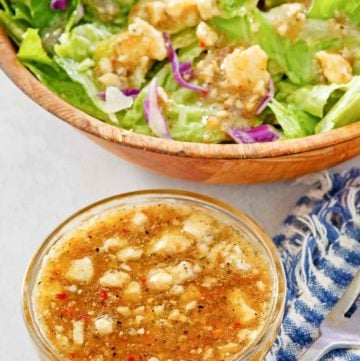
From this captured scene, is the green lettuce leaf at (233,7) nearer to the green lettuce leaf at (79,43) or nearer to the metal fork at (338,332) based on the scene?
the green lettuce leaf at (79,43)

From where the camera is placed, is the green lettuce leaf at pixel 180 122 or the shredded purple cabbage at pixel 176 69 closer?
the green lettuce leaf at pixel 180 122

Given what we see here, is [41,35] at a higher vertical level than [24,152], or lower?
higher

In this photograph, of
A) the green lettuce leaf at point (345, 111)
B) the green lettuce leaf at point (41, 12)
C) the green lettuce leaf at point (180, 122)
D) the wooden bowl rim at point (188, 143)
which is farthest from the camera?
the green lettuce leaf at point (41, 12)

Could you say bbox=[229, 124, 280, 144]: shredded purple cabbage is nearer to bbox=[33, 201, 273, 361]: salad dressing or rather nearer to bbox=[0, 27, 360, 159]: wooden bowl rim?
bbox=[0, 27, 360, 159]: wooden bowl rim

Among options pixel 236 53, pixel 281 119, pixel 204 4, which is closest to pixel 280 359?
pixel 281 119

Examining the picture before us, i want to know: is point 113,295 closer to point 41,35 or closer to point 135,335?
point 135,335

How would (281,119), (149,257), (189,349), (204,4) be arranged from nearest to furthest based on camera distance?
(189,349) → (149,257) → (281,119) → (204,4)

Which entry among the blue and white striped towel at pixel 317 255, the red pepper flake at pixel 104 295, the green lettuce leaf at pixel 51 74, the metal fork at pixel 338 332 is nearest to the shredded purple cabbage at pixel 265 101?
the blue and white striped towel at pixel 317 255

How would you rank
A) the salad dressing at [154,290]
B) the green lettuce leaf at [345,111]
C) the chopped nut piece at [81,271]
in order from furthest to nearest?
1. the green lettuce leaf at [345,111]
2. the chopped nut piece at [81,271]
3. the salad dressing at [154,290]
